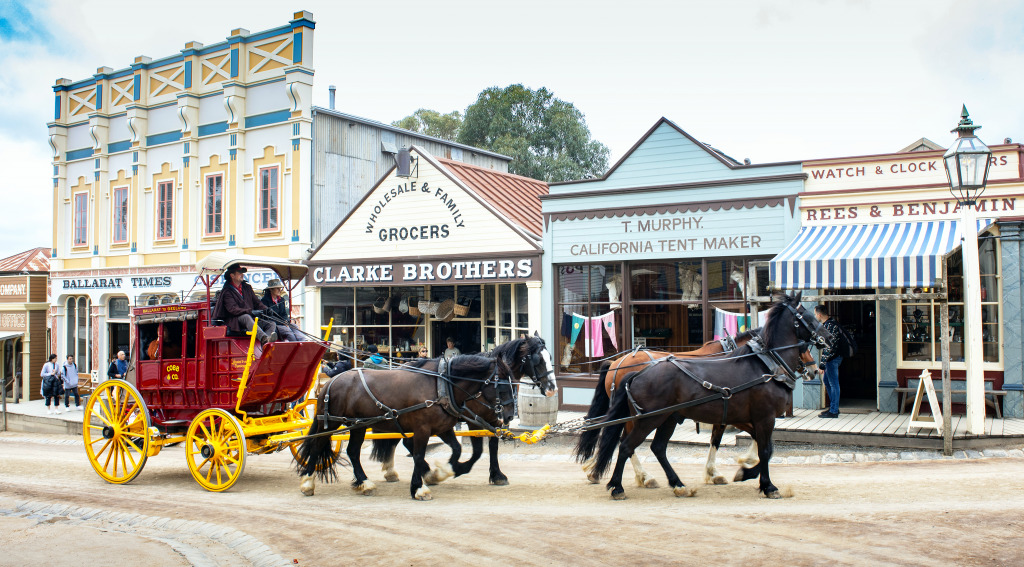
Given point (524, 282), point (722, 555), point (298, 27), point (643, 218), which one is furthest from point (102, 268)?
point (722, 555)

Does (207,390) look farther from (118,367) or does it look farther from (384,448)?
(118,367)

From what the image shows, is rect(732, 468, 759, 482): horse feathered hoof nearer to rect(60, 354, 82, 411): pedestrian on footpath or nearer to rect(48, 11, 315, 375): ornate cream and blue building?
rect(48, 11, 315, 375): ornate cream and blue building

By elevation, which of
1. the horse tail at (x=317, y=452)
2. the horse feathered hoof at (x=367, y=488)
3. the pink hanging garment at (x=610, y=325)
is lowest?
the horse feathered hoof at (x=367, y=488)

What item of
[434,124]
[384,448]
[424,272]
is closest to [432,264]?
[424,272]

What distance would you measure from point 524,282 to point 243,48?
11.3m

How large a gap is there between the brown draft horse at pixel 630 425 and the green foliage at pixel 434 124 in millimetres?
33142

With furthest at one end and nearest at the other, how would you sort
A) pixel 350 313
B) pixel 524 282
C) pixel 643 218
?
pixel 350 313, pixel 524 282, pixel 643 218

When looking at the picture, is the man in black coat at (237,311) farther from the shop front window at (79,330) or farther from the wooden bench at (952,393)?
the shop front window at (79,330)

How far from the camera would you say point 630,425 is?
8938 mm

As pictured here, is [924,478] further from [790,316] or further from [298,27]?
[298,27]

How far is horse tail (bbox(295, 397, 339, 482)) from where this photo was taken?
9.38m

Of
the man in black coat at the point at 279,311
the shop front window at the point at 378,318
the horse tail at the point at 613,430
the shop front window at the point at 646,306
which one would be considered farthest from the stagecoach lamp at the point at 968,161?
the shop front window at the point at 378,318

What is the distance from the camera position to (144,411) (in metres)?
10.2

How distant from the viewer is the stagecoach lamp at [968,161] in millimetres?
10719
